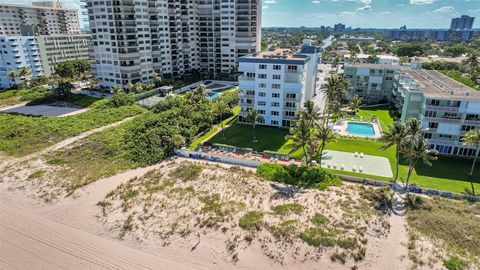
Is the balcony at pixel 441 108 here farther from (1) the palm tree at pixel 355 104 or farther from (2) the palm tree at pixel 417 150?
(1) the palm tree at pixel 355 104

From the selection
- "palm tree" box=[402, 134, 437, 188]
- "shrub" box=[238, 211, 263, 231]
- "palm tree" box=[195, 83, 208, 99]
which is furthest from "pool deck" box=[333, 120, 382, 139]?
"shrub" box=[238, 211, 263, 231]

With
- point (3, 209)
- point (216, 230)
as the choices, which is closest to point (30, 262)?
point (3, 209)

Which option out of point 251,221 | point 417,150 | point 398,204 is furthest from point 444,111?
point 251,221

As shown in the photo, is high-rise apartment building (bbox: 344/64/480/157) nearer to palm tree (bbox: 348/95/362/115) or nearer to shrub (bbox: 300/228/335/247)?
palm tree (bbox: 348/95/362/115)

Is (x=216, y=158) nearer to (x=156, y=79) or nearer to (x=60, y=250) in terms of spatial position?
(x=60, y=250)

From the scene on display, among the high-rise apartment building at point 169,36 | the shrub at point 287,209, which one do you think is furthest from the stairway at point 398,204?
the high-rise apartment building at point 169,36

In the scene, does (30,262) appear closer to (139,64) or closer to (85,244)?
(85,244)
